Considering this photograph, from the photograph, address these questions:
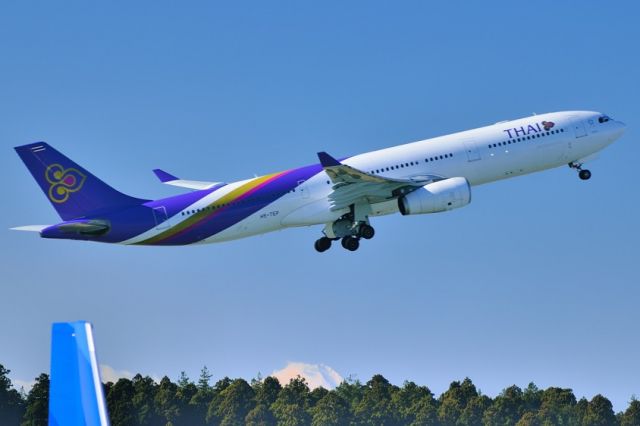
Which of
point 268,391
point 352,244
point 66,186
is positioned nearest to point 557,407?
point 268,391

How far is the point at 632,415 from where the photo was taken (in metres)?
108

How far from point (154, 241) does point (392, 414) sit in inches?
2156

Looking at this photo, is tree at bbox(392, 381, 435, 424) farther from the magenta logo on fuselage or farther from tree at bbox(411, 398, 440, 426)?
the magenta logo on fuselage

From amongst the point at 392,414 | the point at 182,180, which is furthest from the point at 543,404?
the point at 182,180

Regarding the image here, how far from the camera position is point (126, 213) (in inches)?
2395

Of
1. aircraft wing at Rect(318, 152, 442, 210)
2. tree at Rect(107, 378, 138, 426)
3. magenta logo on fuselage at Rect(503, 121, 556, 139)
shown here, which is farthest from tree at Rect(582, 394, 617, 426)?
aircraft wing at Rect(318, 152, 442, 210)

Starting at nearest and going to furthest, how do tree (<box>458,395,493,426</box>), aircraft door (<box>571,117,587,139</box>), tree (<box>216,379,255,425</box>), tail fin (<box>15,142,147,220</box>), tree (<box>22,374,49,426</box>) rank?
tail fin (<box>15,142,147,220</box>) → aircraft door (<box>571,117,587,139</box>) → tree (<box>22,374,49,426</box>) → tree (<box>216,379,255,425</box>) → tree (<box>458,395,493,426</box>)

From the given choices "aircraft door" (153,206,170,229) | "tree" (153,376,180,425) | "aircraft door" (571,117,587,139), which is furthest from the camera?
"tree" (153,376,180,425)

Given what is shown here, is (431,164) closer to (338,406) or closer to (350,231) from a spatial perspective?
(350,231)

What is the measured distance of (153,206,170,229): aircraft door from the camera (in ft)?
199

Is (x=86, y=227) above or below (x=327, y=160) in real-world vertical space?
below

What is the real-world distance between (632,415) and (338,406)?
27.6 metres

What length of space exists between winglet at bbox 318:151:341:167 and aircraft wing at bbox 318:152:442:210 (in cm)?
40

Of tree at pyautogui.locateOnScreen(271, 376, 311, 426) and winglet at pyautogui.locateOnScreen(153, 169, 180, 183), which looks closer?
winglet at pyautogui.locateOnScreen(153, 169, 180, 183)
